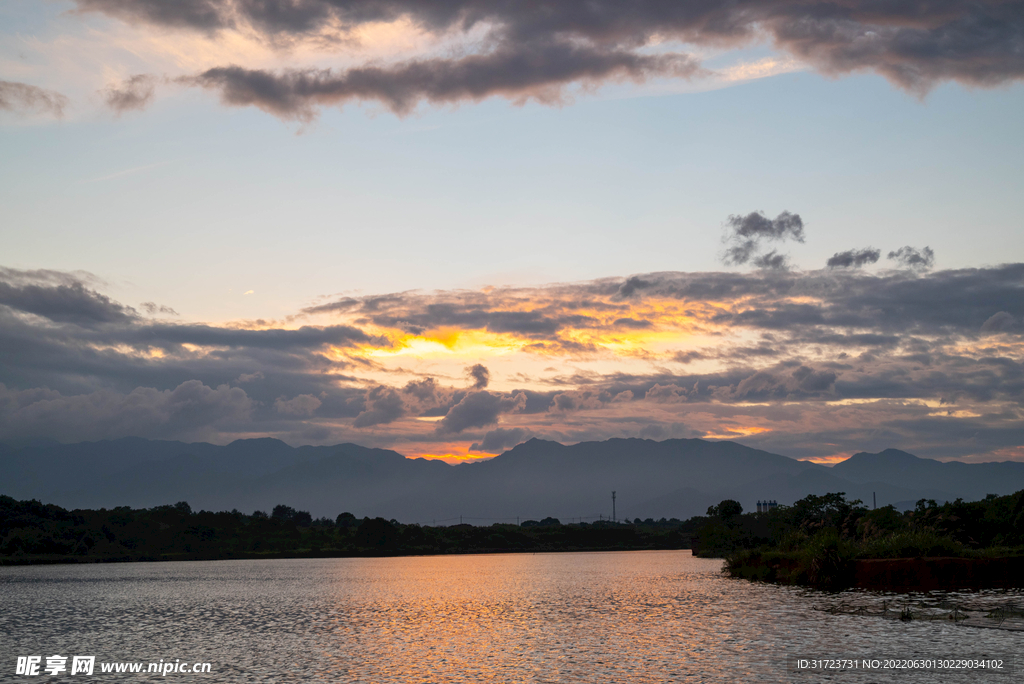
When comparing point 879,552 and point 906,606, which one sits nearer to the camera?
point 906,606

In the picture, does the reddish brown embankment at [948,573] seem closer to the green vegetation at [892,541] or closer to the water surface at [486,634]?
the green vegetation at [892,541]

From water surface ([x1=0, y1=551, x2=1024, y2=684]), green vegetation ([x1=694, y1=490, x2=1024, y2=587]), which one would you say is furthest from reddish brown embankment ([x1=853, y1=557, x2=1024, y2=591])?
water surface ([x1=0, y1=551, x2=1024, y2=684])

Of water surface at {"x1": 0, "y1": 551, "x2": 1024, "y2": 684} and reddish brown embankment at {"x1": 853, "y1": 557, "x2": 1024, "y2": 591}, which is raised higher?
reddish brown embankment at {"x1": 853, "y1": 557, "x2": 1024, "y2": 591}

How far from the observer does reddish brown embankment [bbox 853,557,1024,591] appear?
5875 centimetres

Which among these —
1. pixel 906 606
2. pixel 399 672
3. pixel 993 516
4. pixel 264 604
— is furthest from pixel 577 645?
pixel 993 516

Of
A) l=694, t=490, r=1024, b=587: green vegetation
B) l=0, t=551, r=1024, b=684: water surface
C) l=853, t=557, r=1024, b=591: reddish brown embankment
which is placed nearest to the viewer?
l=0, t=551, r=1024, b=684: water surface

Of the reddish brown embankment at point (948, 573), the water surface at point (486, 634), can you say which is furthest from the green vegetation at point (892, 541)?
the water surface at point (486, 634)

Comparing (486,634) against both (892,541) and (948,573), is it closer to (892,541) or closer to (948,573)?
(948,573)

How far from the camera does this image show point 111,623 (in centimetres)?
6231

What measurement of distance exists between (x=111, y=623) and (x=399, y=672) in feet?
120

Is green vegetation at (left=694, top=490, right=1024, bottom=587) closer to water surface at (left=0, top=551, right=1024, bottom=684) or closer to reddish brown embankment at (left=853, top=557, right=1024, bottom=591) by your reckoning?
reddish brown embankment at (left=853, top=557, right=1024, bottom=591)

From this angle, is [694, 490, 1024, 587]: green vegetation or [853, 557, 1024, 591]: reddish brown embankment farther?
[694, 490, 1024, 587]: green vegetation

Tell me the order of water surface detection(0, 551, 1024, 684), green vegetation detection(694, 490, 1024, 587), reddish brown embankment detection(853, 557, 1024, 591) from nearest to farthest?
water surface detection(0, 551, 1024, 684) → reddish brown embankment detection(853, 557, 1024, 591) → green vegetation detection(694, 490, 1024, 587)

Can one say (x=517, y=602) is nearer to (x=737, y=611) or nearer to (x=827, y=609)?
(x=737, y=611)
